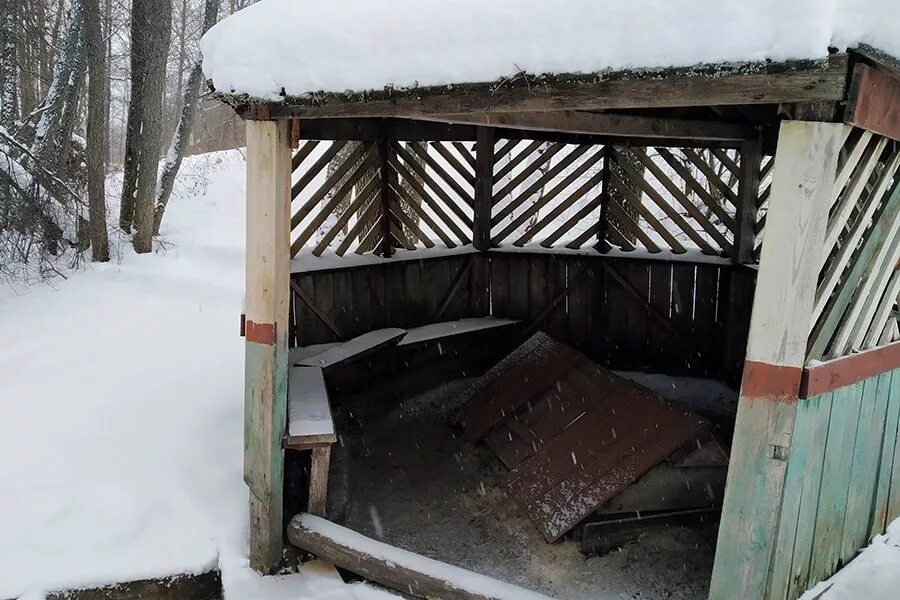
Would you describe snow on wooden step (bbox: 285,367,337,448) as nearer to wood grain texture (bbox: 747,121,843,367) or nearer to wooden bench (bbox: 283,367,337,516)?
wooden bench (bbox: 283,367,337,516)

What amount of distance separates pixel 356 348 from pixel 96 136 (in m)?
6.09

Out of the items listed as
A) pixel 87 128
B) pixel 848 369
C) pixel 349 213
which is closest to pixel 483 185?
pixel 349 213

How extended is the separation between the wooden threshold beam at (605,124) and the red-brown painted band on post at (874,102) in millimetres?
1741

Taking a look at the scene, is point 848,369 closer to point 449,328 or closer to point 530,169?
point 449,328

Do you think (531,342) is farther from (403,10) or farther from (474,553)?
(403,10)

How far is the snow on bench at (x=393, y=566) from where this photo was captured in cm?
333

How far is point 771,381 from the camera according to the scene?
2.62 meters

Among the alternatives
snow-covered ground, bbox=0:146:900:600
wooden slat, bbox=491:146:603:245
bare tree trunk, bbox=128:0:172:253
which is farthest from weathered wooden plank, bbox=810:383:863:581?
bare tree trunk, bbox=128:0:172:253

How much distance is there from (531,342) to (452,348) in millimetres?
1080

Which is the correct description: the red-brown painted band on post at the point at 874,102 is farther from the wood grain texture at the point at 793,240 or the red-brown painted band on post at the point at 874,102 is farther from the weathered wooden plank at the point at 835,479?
the weathered wooden plank at the point at 835,479

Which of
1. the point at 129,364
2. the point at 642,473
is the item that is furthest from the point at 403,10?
the point at 129,364

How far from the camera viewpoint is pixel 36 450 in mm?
4727

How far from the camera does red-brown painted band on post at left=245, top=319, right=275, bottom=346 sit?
374 centimetres

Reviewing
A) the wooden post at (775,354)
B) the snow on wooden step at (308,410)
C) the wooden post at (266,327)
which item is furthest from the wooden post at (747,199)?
the wooden post at (266,327)
